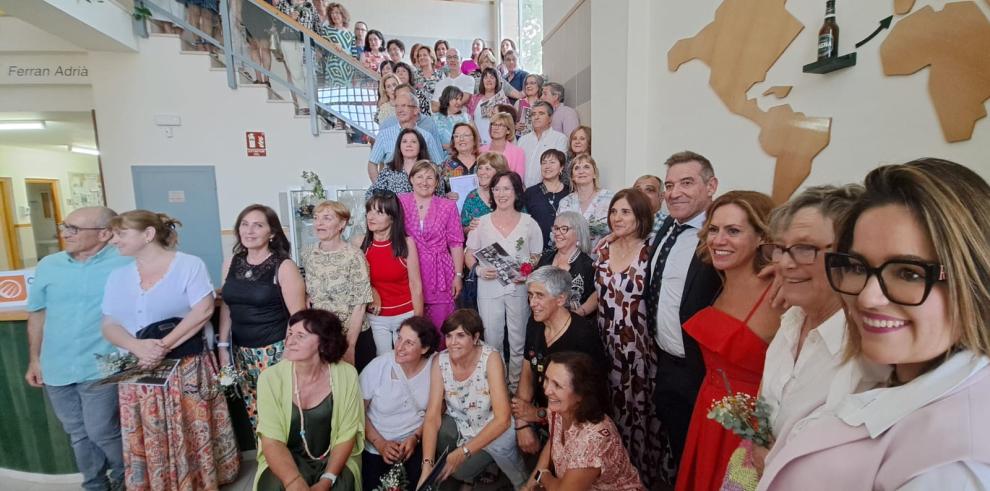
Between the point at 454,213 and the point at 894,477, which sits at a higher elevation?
the point at 454,213

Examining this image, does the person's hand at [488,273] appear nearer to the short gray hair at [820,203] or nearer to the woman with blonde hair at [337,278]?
the woman with blonde hair at [337,278]

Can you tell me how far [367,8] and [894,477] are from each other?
11.8 metres

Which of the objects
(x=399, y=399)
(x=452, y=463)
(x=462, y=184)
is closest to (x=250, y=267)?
(x=399, y=399)

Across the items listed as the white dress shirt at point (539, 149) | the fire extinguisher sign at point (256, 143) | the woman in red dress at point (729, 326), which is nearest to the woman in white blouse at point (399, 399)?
the woman in red dress at point (729, 326)

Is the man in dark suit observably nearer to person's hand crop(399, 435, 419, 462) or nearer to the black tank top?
person's hand crop(399, 435, 419, 462)

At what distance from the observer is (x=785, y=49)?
2.27 m

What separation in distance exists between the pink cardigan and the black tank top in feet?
7.93

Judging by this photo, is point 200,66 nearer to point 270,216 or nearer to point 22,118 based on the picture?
point 22,118

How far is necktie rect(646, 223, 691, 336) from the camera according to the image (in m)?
1.98

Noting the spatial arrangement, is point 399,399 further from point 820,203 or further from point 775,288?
point 820,203

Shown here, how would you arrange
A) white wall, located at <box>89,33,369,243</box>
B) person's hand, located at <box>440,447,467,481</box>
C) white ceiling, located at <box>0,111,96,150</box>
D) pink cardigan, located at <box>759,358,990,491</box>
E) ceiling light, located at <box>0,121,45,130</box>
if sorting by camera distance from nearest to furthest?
pink cardigan, located at <box>759,358,990,491</box>
person's hand, located at <box>440,447,467,481</box>
white wall, located at <box>89,33,369,243</box>
white ceiling, located at <box>0,111,96,150</box>
ceiling light, located at <box>0,121,45,130</box>

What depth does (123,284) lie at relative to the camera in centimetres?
228

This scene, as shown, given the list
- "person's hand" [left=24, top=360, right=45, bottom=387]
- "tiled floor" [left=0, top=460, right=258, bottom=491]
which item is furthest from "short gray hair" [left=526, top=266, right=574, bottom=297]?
"person's hand" [left=24, top=360, right=45, bottom=387]

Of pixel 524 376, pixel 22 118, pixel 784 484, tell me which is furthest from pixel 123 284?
pixel 22 118
